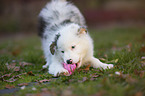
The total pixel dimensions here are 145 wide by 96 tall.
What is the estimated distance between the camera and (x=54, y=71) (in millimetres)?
3781

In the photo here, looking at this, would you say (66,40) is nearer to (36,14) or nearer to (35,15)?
(36,14)

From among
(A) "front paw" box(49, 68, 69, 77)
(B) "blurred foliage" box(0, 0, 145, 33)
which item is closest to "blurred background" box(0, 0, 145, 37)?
(B) "blurred foliage" box(0, 0, 145, 33)

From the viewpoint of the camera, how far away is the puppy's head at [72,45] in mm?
3502

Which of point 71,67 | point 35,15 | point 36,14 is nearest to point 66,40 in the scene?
point 71,67

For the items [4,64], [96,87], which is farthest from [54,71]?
[96,87]

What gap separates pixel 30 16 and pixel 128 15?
8032 mm

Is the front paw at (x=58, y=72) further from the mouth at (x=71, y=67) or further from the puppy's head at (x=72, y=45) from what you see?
the puppy's head at (x=72, y=45)

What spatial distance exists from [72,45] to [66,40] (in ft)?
0.47

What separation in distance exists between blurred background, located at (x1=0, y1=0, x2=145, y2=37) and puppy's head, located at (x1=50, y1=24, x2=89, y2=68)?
10.6 metres

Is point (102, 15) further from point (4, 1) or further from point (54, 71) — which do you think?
point (54, 71)

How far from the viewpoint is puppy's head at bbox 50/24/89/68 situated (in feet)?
11.5

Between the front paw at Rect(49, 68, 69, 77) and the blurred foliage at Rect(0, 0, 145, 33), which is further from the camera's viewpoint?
the blurred foliage at Rect(0, 0, 145, 33)

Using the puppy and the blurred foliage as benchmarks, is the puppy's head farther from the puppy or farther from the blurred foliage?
the blurred foliage

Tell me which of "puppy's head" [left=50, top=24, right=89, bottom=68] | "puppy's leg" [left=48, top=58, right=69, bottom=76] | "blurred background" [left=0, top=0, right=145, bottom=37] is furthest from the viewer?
"blurred background" [left=0, top=0, right=145, bottom=37]
